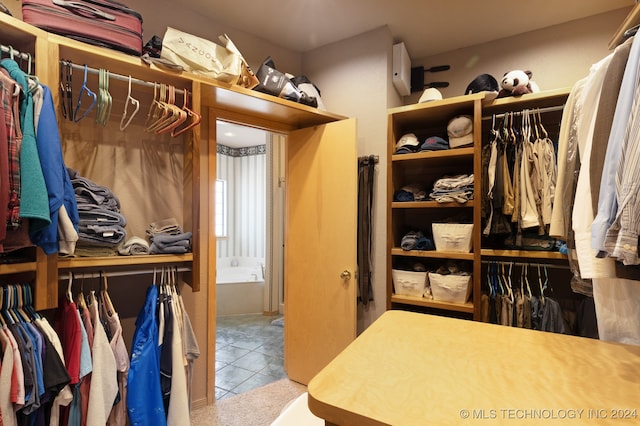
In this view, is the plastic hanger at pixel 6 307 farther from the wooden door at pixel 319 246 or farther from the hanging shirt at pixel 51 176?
the wooden door at pixel 319 246

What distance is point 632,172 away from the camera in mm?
756

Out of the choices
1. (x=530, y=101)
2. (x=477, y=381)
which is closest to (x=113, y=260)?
(x=477, y=381)

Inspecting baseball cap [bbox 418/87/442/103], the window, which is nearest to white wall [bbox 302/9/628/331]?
baseball cap [bbox 418/87/442/103]

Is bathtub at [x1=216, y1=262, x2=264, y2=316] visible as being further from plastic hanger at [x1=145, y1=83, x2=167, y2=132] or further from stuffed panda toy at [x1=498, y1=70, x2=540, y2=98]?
stuffed panda toy at [x1=498, y1=70, x2=540, y2=98]

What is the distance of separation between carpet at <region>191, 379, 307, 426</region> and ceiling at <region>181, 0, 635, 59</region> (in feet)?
8.91

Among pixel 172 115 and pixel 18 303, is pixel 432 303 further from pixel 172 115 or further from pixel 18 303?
pixel 18 303

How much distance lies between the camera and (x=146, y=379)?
1.57 meters

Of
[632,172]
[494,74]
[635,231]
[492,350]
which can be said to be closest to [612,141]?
[632,172]

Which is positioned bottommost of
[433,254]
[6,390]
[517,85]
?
[6,390]

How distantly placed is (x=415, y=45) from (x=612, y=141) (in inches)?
82.8

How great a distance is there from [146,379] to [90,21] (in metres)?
1.69

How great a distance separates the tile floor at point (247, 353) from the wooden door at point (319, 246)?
0.96ft

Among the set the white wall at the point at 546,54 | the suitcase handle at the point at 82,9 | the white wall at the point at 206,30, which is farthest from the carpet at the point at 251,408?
the white wall at the point at 546,54

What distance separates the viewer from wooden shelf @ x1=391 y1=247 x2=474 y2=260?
1996mm
